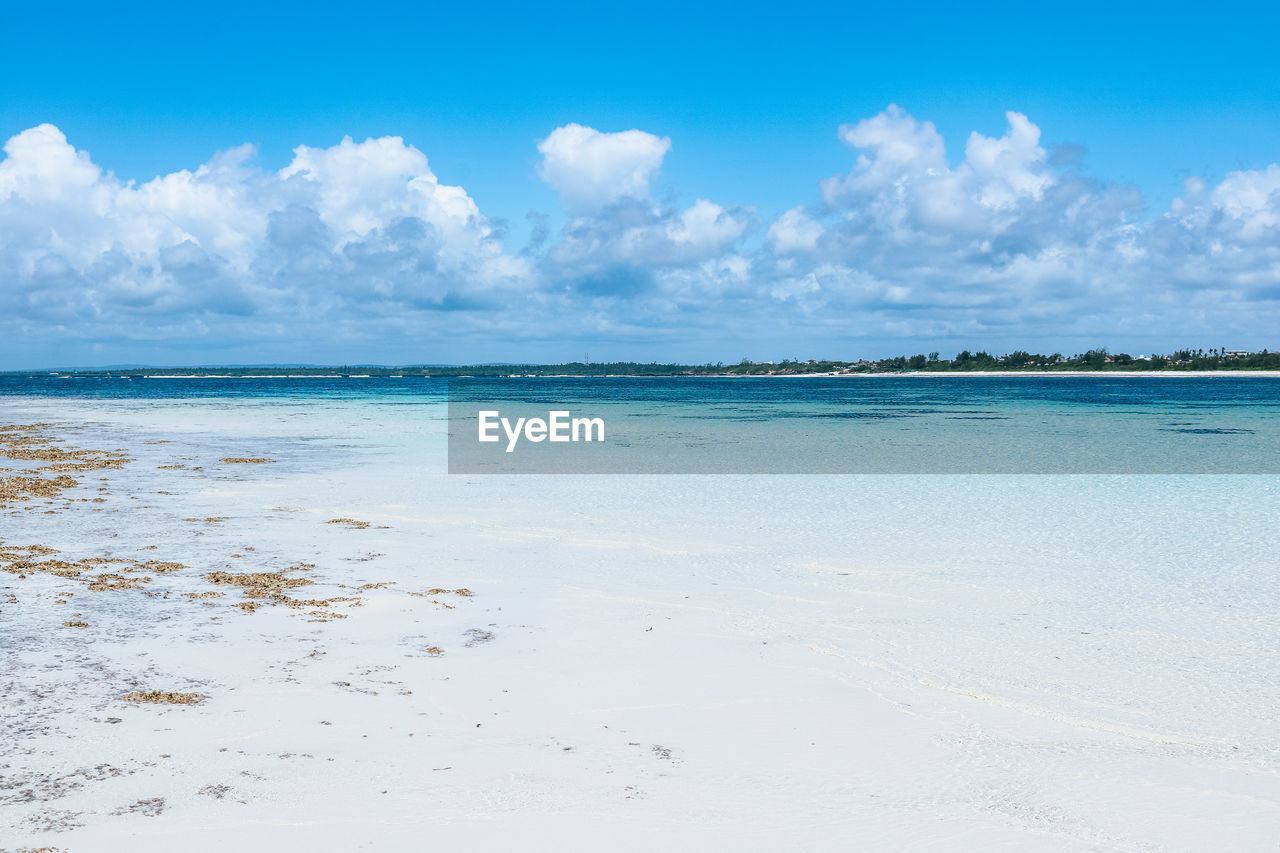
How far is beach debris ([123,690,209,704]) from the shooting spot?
246 inches

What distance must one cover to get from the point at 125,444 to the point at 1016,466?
26026 mm

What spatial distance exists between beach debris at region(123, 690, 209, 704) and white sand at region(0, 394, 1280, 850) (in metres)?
0.14

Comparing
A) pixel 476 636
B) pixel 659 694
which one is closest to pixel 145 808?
pixel 659 694

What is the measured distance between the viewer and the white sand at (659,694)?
489 cm

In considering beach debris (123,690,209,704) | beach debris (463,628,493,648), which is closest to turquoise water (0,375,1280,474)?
beach debris (463,628,493,648)

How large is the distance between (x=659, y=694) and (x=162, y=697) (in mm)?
3417

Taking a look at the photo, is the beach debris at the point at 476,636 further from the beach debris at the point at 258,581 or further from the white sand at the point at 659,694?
the beach debris at the point at 258,581

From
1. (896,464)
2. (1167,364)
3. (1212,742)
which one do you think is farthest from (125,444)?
(1167,364)

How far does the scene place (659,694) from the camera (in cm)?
671

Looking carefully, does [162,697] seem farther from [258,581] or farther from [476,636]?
[258,581]

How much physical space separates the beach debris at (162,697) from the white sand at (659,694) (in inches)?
Answer: 5.4

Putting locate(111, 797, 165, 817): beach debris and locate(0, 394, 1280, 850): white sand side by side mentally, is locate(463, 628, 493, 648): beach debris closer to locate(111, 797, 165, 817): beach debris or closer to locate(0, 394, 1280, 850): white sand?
locate(0, 394, 1280, 850): white sand

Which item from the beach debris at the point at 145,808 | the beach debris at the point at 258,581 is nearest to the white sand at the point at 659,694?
the beach debris at the point at 145,808

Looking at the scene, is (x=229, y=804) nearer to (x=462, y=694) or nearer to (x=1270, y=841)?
(x=462, y=694)
